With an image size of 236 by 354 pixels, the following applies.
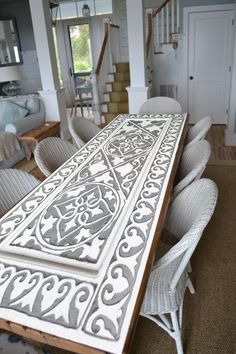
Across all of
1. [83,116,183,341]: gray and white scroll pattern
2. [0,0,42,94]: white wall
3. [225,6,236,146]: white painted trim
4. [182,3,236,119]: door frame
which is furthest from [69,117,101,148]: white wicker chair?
[0,0,42,94]: white wall

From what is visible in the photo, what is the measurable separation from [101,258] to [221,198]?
217 cm

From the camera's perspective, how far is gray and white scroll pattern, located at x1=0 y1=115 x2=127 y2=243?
1.26 meters

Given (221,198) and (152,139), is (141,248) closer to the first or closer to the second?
(152,139)

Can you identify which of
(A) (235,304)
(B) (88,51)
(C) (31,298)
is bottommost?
(A) (235,304)

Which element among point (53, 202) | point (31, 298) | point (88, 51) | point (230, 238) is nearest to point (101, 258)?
point (31, 298)

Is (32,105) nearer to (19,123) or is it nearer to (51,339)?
(19,123)

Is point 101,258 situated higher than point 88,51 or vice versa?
point 88,51

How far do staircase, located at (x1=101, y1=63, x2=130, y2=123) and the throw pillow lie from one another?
1.66 m

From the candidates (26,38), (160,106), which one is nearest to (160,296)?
(160,106)

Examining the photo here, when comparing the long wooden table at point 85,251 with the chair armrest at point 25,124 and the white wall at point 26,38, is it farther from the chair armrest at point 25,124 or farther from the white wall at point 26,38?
the white wall at point 26,38

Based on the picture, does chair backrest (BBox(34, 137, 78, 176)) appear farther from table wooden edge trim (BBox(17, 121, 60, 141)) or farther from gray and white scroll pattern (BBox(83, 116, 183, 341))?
table wooden edge trim (BBox(17, 121, 60, 141))

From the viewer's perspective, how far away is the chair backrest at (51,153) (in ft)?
6.32

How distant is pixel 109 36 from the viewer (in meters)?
5.77

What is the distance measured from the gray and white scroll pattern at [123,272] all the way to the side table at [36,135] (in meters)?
3.02
